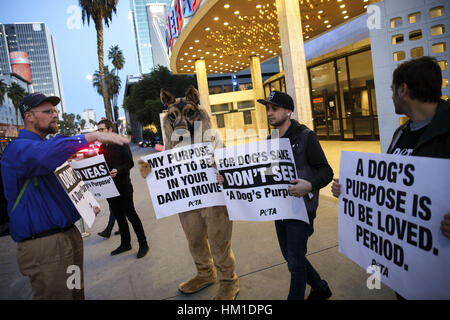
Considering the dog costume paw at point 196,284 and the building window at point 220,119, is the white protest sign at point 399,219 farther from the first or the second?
the building window at point 220,119

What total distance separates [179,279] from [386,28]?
4983 millimetres

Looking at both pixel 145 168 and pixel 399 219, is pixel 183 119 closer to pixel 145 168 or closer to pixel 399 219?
pixel 145 168

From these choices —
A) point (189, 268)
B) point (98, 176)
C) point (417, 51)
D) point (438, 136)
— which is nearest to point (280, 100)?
point (438, 136)

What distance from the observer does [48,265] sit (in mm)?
1937

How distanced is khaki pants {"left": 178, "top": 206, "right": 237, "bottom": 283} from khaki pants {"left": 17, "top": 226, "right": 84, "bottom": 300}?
117cm

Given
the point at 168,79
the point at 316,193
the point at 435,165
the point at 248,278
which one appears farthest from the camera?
the point at 168,79

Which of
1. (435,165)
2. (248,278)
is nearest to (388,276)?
(435,165)

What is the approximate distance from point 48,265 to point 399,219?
2.49 metres

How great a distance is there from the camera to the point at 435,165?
137 cm

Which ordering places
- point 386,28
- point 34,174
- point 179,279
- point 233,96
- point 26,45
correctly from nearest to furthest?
point 34,174 → point 179,279 → point 386,28 → point 233,96 → point 26,45

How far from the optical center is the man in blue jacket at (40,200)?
1814 mm

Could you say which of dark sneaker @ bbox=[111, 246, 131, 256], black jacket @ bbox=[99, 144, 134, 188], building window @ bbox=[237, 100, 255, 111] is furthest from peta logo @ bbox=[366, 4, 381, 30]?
building window @ bbox=[237, 100, 255, 111]

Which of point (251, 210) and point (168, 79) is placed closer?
point (251, 210)

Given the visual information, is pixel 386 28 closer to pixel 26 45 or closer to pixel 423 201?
pixel 423 201
